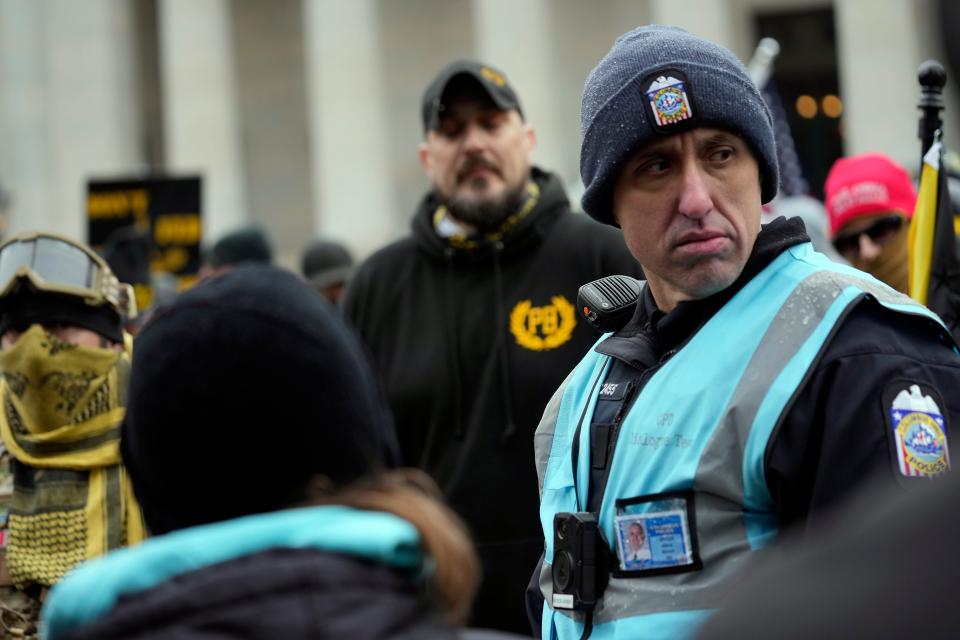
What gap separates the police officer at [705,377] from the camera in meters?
2.33

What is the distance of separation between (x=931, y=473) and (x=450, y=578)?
97 cm

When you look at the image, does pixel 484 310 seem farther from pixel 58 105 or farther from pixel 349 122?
pixel 58 105

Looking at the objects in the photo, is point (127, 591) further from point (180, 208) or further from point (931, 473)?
point (180, 208)

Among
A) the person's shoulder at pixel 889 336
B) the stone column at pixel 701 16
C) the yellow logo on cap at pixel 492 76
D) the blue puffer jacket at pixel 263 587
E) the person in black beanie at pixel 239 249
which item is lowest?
the person in black beanie at pixel 239 249

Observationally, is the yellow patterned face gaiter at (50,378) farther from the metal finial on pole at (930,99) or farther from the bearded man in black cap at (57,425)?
the metal finial on pole at (930,99)

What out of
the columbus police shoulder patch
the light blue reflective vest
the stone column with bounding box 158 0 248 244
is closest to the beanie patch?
the light blue reflective vest

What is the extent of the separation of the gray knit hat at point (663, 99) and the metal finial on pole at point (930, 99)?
4.61 ft

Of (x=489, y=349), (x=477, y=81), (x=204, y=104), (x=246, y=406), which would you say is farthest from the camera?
(x=204, y=104)

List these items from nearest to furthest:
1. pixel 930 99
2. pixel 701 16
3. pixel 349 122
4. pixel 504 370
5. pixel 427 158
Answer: pixel 930 99
pixel 504 370
pixel 427 158
pixel 701 16
pixel 349 122

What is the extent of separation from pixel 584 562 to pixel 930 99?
7.76 feet

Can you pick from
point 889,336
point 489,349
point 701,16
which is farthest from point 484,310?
point 701,16

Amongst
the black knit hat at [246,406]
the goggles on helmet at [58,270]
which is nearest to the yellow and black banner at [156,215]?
the goggles on helmet at [58,270]

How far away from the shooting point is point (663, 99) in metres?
2.71

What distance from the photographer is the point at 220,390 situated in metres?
1.78
